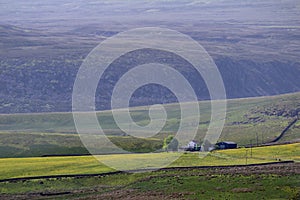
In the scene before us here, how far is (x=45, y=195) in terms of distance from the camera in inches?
2933

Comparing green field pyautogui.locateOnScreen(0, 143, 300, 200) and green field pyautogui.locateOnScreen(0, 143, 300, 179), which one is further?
green field pyautogui.locateOnScreen(0, 143, 300, 179)

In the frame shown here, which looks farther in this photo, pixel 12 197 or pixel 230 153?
pixel 230 153

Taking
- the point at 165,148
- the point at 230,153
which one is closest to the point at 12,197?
Answer: the point at 230,153

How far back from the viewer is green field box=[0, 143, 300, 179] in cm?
8775

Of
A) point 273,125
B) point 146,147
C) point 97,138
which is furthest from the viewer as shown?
point 273,125

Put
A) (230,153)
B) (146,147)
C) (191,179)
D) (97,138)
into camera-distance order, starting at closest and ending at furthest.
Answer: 1. (191,179)
2. (230,153)
3. (146,147)
4. (97,138)

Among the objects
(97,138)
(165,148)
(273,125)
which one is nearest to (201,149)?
(165,148)

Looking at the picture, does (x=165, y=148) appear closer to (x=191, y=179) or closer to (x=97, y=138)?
(x=97, y=138)

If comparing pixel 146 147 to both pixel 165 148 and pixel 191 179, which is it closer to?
pixel 165 148

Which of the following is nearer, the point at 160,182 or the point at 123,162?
the point at 160,182

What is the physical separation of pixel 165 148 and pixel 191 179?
44.9 metres

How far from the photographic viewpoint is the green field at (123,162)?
87750 mm

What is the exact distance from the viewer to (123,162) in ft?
305

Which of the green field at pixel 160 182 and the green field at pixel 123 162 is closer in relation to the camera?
Result: the green field at pixel 160 182
